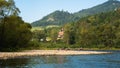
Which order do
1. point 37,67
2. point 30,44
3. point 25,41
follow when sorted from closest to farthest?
point 37,67
point 25,41
point 30,44

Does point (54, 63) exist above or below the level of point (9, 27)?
below

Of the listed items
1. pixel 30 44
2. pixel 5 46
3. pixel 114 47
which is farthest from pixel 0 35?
pixel 114 47

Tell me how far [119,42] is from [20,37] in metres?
85.4

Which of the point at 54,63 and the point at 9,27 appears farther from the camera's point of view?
the point at 9,27

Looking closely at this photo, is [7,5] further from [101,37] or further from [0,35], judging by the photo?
[101,37]

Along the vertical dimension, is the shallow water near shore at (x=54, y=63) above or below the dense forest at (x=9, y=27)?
below

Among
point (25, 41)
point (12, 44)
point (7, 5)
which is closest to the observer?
point (7, 5)

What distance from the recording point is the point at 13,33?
362ft

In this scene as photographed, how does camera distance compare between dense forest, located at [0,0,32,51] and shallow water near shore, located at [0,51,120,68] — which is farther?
dense forest, located at [0,0,32,51]

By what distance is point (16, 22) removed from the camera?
114m

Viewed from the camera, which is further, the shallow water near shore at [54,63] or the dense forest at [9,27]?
the dense forest at [9,27]

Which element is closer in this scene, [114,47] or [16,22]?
[16,22]

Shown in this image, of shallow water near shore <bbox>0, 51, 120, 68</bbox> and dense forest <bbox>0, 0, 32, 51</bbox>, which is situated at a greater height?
dense forest <bbox>0, 0, 32, 51</bbox>

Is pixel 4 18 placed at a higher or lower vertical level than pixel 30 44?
higher
